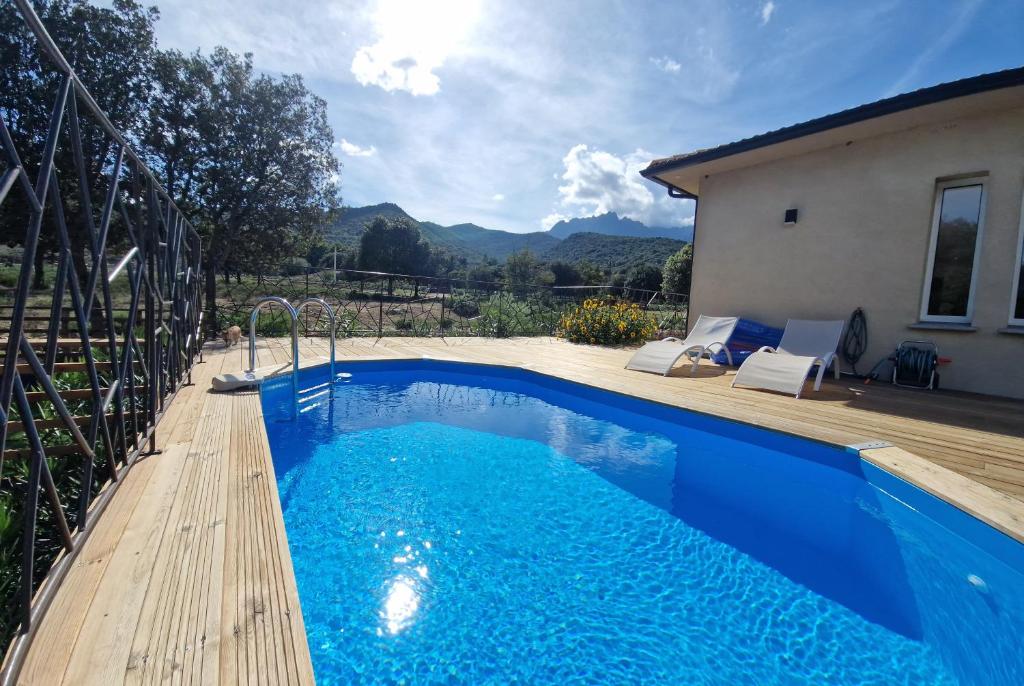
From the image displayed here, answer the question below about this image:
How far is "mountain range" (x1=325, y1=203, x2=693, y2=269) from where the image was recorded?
54406 millimetres

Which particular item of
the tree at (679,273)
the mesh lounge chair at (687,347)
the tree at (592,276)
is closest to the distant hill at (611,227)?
the tree at (592,276)

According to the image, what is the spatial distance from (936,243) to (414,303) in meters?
9.48

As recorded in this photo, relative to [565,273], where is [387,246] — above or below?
above

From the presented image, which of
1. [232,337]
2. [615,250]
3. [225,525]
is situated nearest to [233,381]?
[225,525]

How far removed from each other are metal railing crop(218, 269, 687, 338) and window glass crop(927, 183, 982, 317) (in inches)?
205

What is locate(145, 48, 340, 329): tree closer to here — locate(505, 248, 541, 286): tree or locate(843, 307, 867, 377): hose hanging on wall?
locate(843, 307, 867, 377): hose hanging on wall

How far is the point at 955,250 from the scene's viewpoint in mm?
5250

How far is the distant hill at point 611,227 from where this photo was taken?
11781cm

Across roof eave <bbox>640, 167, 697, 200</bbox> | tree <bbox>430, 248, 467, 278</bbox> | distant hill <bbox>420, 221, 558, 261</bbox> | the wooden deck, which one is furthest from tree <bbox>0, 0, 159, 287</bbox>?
distant hill <bbox>420, 221, 558, 261</bbox>

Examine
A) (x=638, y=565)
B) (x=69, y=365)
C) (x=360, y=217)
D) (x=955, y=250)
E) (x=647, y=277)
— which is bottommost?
(x=638, y=565)

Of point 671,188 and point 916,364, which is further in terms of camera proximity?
point 671,188

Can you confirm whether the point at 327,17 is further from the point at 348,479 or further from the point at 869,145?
the point at 869,145

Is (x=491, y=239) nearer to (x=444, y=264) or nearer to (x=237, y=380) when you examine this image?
(x=444, y=264)

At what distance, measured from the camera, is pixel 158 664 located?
110cm
